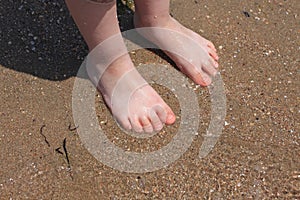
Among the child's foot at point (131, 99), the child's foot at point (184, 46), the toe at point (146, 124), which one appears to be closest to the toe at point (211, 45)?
the child's foot at point (184, 46)

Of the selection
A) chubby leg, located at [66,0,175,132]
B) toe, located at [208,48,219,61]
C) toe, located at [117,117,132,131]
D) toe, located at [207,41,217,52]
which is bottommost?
toe, located at [117,117,132,131]

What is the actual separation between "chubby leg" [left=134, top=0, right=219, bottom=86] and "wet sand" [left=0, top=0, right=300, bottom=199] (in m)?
0.06

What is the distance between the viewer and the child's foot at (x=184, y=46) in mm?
1999

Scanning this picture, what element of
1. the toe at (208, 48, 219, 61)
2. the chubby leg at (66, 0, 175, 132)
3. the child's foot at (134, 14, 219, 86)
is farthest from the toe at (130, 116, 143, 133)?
the toe at (208, 48, 219, 61)

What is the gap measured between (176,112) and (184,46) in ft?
0.93

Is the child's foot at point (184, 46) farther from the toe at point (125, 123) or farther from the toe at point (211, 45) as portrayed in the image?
the toe at point (125, 123)

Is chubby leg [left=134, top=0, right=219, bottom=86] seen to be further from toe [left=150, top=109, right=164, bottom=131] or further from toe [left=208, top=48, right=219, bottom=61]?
toe [left=150, top=109, right=164, bottom=131]

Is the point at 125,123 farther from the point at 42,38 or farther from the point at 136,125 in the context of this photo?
the point at 42,38

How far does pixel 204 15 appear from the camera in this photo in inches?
87.4

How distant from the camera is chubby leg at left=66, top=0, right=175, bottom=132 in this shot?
1.83m

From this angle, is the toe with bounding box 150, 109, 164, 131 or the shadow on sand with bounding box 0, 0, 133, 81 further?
the shadow on sand with bounding box 0, 0, 133, 81

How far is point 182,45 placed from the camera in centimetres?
203

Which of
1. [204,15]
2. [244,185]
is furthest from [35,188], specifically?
[204,15]

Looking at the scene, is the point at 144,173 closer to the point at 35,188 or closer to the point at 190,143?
the point at 190,143
